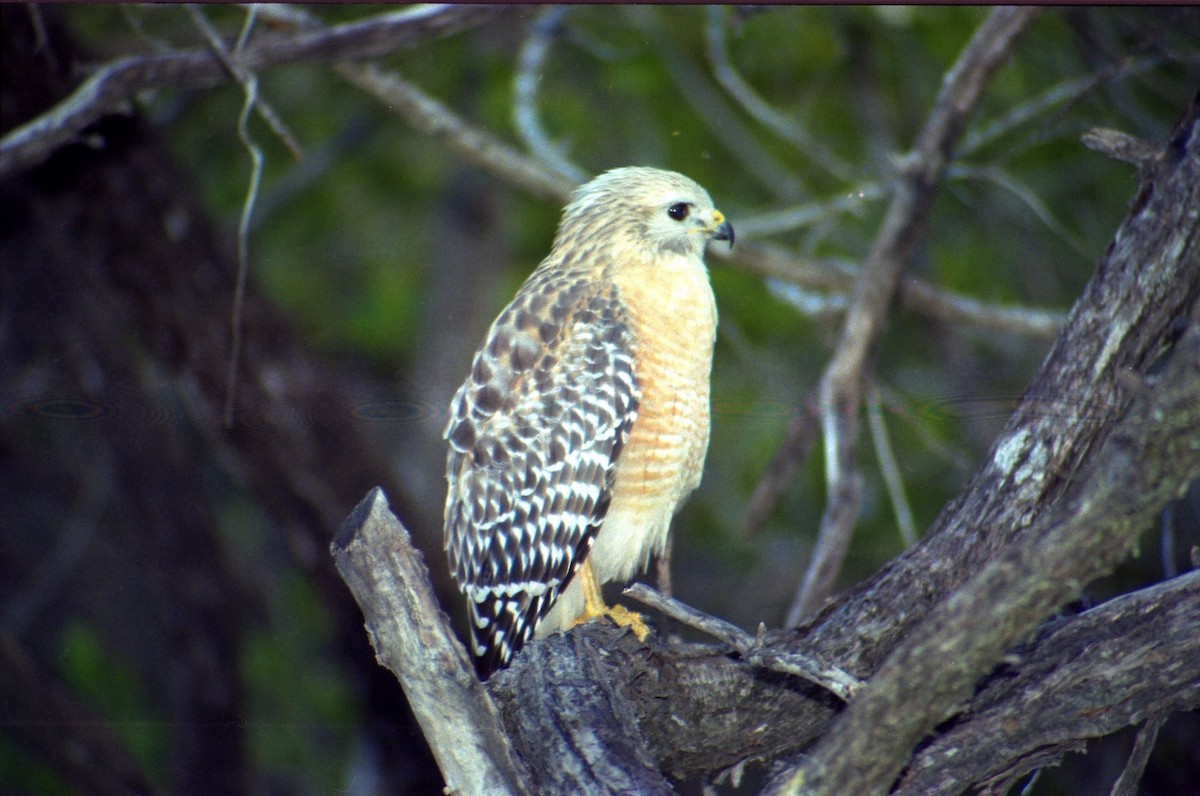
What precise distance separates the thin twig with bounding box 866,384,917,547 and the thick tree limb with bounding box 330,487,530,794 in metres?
1.14

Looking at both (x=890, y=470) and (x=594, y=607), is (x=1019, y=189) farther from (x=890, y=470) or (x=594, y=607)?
(x=594, y=607)

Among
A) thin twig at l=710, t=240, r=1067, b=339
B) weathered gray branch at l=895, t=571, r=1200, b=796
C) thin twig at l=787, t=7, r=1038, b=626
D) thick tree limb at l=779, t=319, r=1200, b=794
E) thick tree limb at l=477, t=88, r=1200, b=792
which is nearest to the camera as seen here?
thick tree limb at l=779, t=319, r=1200, b=794

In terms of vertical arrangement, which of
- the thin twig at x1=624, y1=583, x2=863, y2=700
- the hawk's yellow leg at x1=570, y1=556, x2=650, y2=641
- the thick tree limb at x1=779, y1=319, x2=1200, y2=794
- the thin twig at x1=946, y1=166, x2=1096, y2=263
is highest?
the thin twig at x1=946, y1=166, x2=1096, y2=263

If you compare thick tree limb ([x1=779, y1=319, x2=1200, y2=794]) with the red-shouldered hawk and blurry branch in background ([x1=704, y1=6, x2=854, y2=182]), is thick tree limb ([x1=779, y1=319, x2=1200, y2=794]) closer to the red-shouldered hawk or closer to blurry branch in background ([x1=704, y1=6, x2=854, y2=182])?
the red-shouldered hawk

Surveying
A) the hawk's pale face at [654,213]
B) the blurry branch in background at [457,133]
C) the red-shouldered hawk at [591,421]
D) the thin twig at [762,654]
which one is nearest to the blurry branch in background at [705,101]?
the blurry branch in background at [457,133]

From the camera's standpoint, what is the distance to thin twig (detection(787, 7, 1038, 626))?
2633mm

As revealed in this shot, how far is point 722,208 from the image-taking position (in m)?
2.83

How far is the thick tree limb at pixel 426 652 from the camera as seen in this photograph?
1.74 metres

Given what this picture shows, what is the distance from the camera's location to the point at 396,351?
229 cm

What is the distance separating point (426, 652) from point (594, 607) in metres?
0.70

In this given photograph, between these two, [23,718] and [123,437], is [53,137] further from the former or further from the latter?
[23,718]

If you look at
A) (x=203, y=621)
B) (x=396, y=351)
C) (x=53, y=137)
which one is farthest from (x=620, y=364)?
(x=53, y=137)

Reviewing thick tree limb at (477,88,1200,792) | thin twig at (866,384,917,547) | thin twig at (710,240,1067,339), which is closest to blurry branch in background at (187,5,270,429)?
thick tree limb at (477,88,1200,792)

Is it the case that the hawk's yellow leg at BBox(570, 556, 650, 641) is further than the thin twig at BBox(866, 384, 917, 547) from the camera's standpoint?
No
